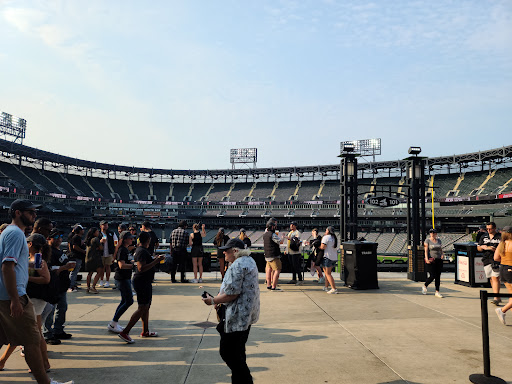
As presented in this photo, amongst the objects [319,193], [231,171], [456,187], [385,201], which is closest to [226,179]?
[231,171]

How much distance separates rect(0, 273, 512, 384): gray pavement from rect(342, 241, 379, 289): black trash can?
5.76 feet

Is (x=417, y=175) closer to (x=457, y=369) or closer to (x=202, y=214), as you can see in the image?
(x=457, y=369)

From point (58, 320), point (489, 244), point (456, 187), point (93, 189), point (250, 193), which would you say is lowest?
point (58, 320)

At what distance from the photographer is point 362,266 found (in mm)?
10672

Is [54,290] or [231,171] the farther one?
[231,171]

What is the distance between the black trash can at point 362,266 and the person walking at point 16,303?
8.62 metres

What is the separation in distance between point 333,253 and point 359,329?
3.81 meters

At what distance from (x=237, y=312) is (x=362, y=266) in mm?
8031

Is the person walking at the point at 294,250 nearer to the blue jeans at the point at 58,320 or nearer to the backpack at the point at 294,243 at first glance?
the backpack at the point at 294,243

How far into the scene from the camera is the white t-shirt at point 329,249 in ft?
32.5

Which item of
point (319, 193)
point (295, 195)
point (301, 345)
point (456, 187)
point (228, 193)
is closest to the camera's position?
point (301, 345)

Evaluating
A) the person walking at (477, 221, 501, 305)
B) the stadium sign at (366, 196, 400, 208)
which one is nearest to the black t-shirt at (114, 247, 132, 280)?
the person walking at (477, 221, 501, 305)

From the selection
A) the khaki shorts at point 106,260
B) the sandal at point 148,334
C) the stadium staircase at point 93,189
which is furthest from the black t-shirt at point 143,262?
the stadium staircase at point 93,189

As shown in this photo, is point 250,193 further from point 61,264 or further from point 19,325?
point 19,325
